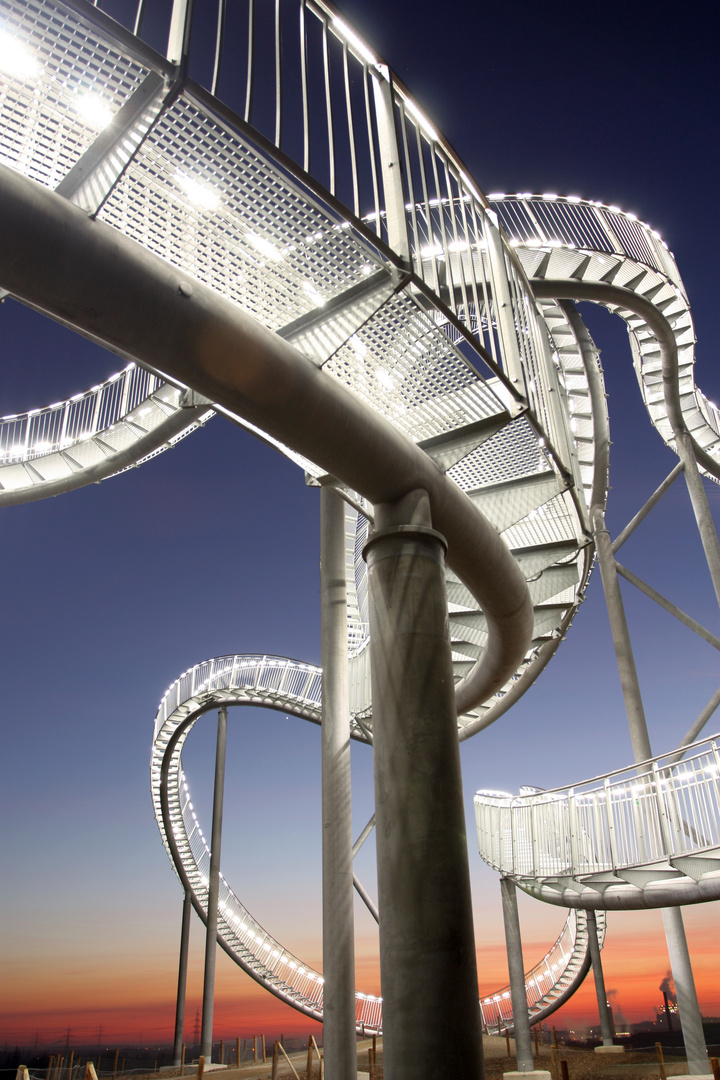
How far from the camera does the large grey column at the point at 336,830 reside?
6809 mm

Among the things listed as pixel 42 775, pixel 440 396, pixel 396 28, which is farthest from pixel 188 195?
pixel 42 775

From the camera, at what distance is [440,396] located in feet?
17.9

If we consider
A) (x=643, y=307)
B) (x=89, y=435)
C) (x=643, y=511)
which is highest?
(x=643, y=307)

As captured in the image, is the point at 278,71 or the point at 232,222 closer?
the point at 278,71

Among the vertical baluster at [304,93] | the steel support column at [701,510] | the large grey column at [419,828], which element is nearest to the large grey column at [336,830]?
the large grey column at [419,828]

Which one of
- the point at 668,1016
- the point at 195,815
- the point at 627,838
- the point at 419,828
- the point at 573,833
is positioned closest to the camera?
the point at 419,828

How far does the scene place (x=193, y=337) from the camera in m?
3.69

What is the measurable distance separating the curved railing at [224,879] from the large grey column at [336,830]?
8.64 m

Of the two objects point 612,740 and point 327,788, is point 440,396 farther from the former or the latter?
point 612,740

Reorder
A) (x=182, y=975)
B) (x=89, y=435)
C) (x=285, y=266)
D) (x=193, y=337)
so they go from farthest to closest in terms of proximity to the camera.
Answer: (x=182, y=975), (x=89, y=435), (x=285, y=266), (x=193, y=337)

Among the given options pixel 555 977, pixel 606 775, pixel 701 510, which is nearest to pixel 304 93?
pixel 606 775

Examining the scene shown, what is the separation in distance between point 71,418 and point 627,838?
1118 cm

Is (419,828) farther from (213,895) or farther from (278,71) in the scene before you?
(213,895)

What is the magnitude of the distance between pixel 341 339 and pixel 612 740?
34.6 metres
